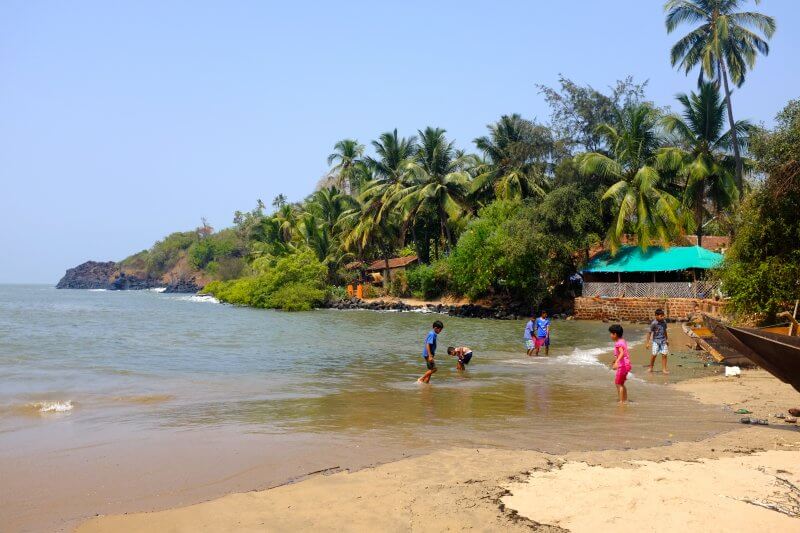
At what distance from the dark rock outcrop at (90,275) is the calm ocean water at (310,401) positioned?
134643 mm

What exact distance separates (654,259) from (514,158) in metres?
11.8

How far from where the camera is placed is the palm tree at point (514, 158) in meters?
42.5

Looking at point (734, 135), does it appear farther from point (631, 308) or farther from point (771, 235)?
point (771, 235)

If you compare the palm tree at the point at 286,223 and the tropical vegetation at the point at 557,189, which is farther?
the palm tree at the point at 286,223

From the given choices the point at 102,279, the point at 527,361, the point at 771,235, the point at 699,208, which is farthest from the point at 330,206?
the point at 102,279

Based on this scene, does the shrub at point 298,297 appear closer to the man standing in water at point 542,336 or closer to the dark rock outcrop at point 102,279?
the man standing in water at point 542,336

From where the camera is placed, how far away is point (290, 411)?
1126 centimetres

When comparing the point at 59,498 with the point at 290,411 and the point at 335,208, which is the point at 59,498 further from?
the point at 335,208

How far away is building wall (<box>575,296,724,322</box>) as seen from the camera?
3297 centimetres

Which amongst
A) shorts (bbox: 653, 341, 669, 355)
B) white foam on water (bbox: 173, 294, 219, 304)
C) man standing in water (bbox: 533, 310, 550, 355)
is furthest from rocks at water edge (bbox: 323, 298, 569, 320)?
shorts (bbox: 653, 341, 669, 355)

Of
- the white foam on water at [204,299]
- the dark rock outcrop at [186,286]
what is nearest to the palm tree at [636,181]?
the white foam on water at [204,299]

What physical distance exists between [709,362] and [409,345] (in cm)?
1062

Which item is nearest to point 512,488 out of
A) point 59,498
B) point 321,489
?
point 321,489

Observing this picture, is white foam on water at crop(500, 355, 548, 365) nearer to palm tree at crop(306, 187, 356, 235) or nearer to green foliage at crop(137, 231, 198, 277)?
palm tree at crop(306, 187, 356, 235)
